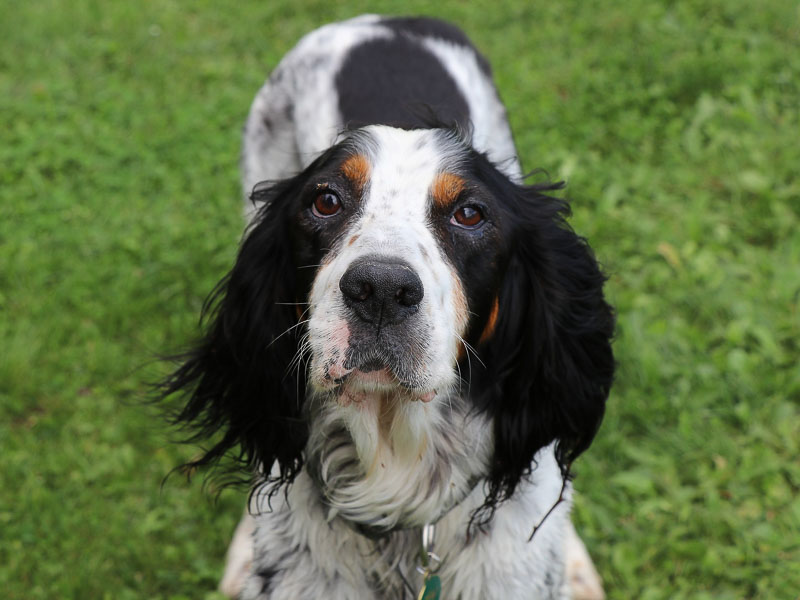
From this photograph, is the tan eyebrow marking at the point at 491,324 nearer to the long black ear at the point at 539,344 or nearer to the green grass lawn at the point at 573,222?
the long black ear at the point at 539,344

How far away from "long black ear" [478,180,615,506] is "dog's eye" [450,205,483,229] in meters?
0.19

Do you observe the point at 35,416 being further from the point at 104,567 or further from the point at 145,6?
the point at 145,6

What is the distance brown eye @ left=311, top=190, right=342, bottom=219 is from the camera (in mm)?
2455

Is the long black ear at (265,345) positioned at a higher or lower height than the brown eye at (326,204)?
lower

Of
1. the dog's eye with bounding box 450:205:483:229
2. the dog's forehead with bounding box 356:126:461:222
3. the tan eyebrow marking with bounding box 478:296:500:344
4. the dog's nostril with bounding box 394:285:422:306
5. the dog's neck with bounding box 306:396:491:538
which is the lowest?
the dog's neck with bounding box 306:396:491:538

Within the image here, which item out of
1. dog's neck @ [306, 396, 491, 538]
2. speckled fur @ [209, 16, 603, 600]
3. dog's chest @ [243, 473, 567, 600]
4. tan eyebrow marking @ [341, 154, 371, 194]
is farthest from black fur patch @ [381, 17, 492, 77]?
dog's chest @ [243, 473, 567, 600]

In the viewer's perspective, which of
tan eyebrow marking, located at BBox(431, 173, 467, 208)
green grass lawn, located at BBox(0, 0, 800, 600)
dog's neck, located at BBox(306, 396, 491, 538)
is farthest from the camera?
green grass lawn, located at BBox(0, 0, 800, 600)

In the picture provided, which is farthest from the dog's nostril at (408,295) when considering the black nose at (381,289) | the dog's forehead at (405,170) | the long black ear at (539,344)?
the long black ear at (539,344)

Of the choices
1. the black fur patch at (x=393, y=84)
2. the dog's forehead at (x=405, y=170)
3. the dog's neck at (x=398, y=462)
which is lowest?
the dog's neck at (x=398, y=462)

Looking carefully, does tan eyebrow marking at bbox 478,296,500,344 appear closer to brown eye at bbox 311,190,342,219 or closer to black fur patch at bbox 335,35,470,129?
brown eye at bbox 311,190,342,219

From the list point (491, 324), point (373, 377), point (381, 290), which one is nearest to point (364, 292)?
point (381, 290)

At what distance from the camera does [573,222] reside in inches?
190

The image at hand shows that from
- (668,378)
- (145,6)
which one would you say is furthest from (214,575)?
(145,6)

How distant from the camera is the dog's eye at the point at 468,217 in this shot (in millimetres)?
2430
